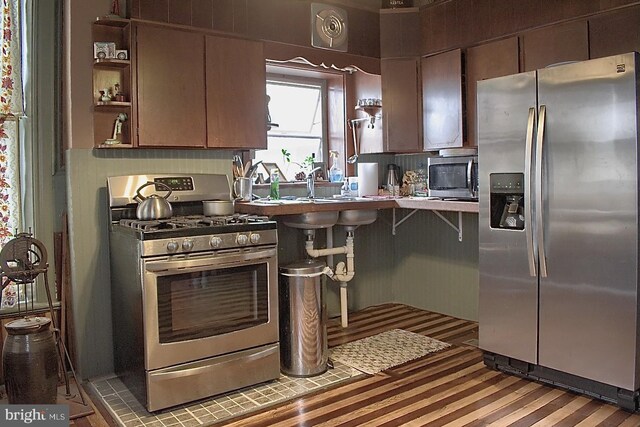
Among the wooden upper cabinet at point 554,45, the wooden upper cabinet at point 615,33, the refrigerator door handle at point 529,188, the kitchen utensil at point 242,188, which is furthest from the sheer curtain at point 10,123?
the wooden upper cabinet at point 615,33

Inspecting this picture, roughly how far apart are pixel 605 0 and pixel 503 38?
2.22 ft

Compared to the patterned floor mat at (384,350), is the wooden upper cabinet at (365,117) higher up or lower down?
higher up

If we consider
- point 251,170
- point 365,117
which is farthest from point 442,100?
point 251,170

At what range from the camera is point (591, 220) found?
2.76 meters

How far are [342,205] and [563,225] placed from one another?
4.67 ft

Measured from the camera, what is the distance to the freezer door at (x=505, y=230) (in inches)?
119

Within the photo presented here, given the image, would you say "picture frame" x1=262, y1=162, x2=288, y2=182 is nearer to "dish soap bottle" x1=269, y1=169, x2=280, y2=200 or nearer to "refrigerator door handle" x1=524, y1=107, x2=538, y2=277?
"dish soap bottle" x1=269, y1=169, x2=280, y2=200

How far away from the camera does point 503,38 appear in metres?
3.76

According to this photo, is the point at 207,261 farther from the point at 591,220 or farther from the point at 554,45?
the point at 554,45

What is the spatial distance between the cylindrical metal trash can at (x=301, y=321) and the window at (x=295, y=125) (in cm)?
136

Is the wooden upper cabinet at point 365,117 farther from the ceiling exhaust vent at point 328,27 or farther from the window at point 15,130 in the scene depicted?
the window at point 15,130

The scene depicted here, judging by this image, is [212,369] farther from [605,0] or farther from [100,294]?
[605,0]

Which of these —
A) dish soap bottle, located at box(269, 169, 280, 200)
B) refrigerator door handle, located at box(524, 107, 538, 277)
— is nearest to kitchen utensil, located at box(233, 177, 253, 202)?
dish soap bottle, located at box(269, 169, 280, 200)

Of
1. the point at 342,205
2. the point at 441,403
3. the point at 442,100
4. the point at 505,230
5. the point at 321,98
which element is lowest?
the point at 441,403
